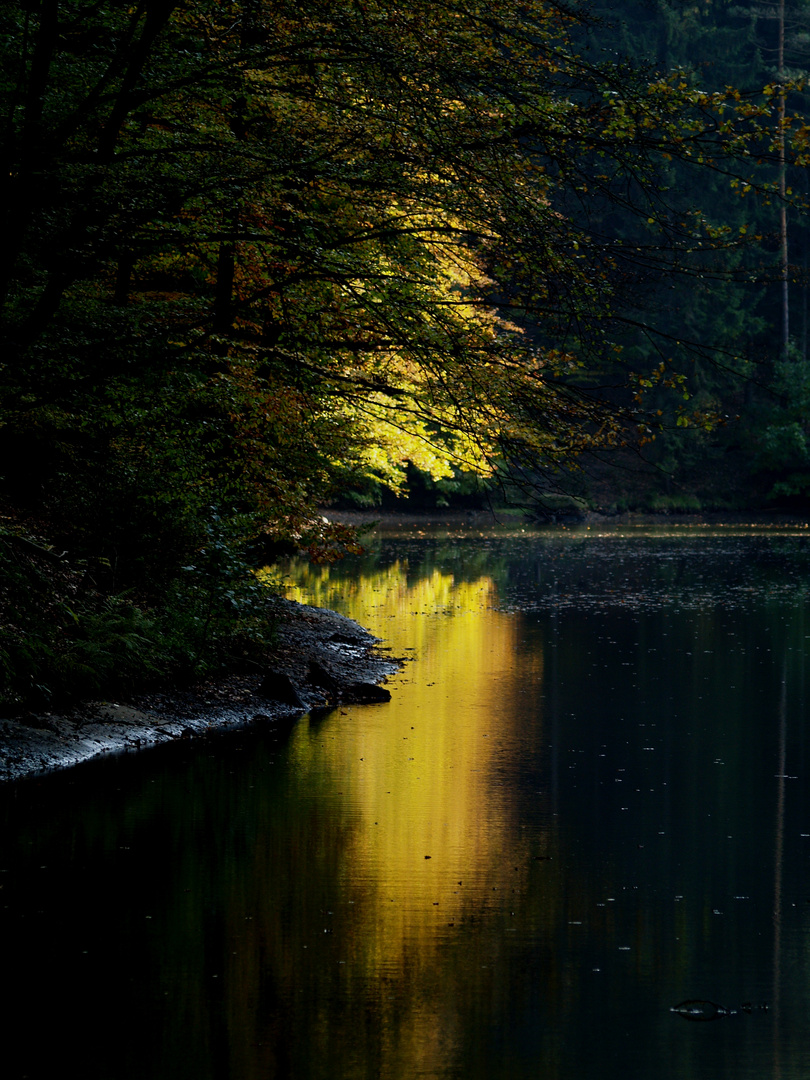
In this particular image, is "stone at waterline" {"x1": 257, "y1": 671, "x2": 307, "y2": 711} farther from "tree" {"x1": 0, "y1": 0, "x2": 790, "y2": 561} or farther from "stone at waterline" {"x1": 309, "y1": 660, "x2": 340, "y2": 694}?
"tree" {"x1": 0, "y1": 0, "x2": 790, "y2": 561}

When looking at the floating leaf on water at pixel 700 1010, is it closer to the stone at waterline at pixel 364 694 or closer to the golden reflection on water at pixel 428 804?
the golden reflection on water at pixel 428 804

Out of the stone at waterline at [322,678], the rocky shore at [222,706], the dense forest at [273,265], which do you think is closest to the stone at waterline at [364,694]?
the rocky shore at [222,706]

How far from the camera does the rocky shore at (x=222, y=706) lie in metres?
10.8

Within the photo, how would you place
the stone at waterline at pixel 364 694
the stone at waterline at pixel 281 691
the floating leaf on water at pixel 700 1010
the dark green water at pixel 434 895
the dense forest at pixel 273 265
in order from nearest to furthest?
the dark green water at pixel 434 895
the floating leaf on water at pixel 700 1010
the dense forest at pixel 273 265
the stone at waterline at pixel 281 691
the stone at waterline at pixel 364 694

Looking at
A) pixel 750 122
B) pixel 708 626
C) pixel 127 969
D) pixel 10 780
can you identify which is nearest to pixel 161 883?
pixel 127 969

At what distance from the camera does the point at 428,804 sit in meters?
9.81

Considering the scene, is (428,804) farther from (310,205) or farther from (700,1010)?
(310,205)

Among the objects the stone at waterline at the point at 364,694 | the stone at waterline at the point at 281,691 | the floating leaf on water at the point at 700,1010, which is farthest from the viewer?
the stone at waterline at the point at 364,694

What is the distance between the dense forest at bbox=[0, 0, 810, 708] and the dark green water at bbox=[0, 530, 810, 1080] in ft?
8.01

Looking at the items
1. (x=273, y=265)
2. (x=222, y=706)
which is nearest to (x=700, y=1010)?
(x=222, y=706)

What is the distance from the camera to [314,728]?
12695 mm

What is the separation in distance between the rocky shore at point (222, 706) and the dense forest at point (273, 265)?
37cm

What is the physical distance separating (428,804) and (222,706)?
3.96m

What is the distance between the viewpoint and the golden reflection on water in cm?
648
